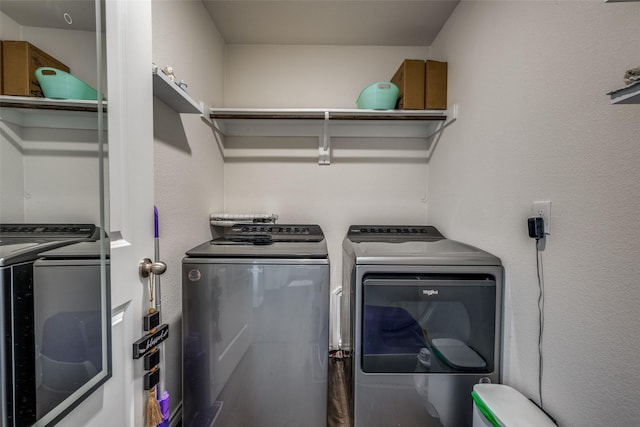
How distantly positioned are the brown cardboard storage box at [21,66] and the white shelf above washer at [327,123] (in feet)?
3.88

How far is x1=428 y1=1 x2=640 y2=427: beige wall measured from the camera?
72 centimetres

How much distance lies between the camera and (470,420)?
1.21 metres

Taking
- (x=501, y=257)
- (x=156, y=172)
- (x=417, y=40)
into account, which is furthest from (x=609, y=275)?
(x=417, y=40)

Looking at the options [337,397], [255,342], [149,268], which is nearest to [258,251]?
[255,342]

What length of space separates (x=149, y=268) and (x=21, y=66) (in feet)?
1.79

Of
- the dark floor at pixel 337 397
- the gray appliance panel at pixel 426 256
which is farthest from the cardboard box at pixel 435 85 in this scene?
the dark floor at pixel 337 397

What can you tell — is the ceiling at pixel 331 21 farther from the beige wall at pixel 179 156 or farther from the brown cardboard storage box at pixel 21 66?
the brown cardboard storage box at pixel 21 66

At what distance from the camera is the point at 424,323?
1.23m

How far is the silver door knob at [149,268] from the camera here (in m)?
0.79

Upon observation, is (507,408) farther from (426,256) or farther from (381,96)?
(381,96)

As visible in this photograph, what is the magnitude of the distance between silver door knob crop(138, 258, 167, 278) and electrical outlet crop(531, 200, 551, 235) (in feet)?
4.30

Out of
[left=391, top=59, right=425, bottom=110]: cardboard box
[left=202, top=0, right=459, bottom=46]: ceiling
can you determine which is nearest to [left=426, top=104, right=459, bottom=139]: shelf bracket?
[left=391, top=59, right=425, bottom=110]: cardboard box

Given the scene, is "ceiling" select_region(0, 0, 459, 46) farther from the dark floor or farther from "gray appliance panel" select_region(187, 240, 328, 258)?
the dark floor

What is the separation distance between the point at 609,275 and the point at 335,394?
58.0 inches
